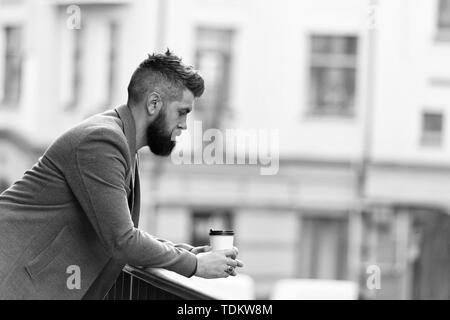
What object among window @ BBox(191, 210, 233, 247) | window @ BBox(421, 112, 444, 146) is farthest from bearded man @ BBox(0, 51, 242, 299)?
window @ BBox(421, 112, 444, 146)

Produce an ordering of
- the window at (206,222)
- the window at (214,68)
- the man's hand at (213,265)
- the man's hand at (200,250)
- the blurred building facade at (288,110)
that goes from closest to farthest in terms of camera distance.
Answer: the man's hand at (213,265) < the man's hand at (200,250) < the blurred building facade at (288,110) < the window at (214,68) < the window at (206,222)

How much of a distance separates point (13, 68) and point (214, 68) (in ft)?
13.4

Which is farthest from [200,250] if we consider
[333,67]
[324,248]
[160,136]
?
[324,248]

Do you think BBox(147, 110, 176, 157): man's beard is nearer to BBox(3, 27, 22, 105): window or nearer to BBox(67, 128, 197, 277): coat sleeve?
BBox(67, 128, 197, 277): coat sleeve

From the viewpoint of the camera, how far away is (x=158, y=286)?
4375 mm

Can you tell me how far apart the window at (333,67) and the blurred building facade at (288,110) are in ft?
0.08

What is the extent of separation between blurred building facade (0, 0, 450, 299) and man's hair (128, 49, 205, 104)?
19.7 meters

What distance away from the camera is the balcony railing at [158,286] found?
4062mm

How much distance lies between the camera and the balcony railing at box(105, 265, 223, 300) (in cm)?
406

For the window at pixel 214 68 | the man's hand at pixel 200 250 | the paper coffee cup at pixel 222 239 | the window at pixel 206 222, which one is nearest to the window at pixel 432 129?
the window at pixel 214 68

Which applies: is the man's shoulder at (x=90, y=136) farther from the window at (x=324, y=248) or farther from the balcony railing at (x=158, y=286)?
the window at (x=324, y=248)

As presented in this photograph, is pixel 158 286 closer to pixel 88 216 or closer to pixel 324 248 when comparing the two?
pixel 88 216

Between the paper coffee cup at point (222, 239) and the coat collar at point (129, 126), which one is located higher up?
the coat collar at point (129, 126)
